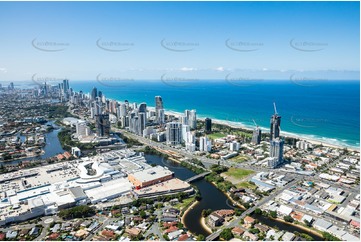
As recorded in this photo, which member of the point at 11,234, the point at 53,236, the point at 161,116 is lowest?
the point at 11,234

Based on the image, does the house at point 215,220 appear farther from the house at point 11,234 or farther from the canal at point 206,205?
the house at point 11,234

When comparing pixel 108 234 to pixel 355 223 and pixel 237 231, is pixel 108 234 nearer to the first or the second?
pixel 237 231

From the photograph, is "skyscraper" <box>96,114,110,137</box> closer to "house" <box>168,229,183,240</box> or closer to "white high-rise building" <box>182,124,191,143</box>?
"white high-rise building" <box>182,124,191,143</box>

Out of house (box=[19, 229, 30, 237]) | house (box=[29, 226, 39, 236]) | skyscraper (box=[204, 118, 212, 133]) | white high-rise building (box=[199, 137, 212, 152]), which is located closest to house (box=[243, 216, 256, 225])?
house (box=[29, 226, 39, 236])

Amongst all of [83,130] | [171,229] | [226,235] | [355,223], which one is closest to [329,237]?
[355,223]

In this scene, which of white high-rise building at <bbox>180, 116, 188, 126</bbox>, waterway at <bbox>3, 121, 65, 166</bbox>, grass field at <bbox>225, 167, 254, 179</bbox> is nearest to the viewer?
grass field at <bbox>225, 167, 254, 179</bbox>

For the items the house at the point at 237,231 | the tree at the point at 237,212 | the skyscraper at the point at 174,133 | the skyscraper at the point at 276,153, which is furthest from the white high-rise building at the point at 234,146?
the house at the point at 237,231
